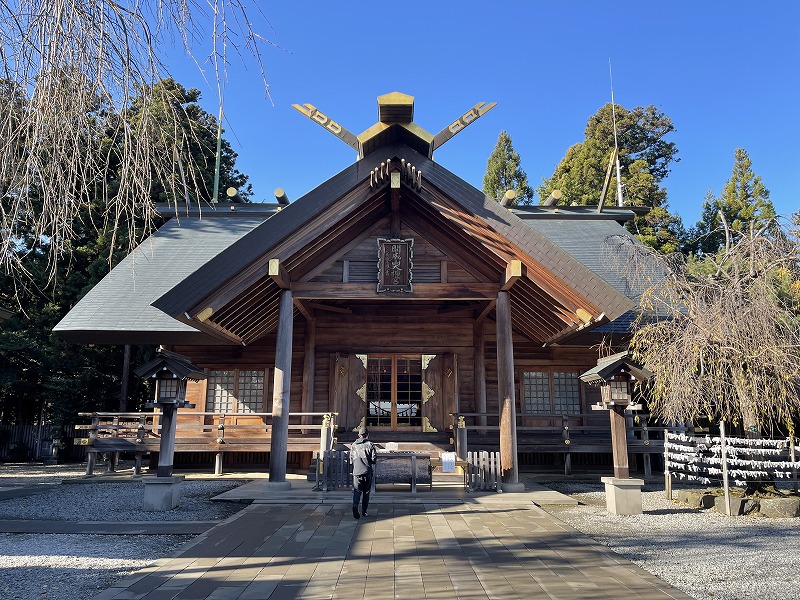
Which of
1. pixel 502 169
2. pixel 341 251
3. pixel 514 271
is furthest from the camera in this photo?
pixel 502 169

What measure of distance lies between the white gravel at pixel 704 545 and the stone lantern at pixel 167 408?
260 inches

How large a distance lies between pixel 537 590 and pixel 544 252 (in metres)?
6.75

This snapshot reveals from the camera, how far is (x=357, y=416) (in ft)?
50.4

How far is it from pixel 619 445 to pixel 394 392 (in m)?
7.47

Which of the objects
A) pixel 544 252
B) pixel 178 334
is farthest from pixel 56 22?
pixel 178 334

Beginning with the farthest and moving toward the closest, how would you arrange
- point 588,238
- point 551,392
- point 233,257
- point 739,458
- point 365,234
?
1. point 588,238
2. point 551,392
3. point 365,234
4. point 233,257
5. point 739,458

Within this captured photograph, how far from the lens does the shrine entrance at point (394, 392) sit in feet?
51.8

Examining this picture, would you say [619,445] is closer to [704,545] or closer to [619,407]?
[619,407]

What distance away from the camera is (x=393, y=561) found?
19.1 feet

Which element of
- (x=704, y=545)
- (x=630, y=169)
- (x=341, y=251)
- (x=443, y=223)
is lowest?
(x=704, y=545)

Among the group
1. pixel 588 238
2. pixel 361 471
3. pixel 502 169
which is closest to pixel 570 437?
pixel 588 238

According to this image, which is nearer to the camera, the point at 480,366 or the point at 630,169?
the point at 480,366

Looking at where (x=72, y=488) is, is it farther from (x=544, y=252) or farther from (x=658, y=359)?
(x=658, y=359)

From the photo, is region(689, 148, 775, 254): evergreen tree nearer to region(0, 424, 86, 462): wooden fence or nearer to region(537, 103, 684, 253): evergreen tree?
region(537, 103, 684, 253): evergreen tree
